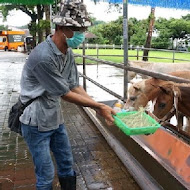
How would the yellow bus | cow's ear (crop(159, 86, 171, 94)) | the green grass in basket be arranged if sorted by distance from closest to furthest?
the green grass in basket
cow's ear (crop(159, 86, 171, 94))
the yellow bus

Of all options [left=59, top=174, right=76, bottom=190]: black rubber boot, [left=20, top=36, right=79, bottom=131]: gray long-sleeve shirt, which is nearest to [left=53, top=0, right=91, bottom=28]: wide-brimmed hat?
[left=20, top=36, right=79, bottom=131]: gray long-sleeve shirt

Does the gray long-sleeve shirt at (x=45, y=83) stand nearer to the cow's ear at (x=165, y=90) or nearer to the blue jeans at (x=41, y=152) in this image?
the blue jeans at (x=41, y=152)

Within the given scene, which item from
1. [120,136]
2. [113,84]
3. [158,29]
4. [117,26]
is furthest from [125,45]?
[117,26]

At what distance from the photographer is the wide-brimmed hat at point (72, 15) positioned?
2.10 m

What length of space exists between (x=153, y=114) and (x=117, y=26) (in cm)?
3856

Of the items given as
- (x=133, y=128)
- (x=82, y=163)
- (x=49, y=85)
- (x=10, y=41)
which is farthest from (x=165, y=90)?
(x=10, y=41)

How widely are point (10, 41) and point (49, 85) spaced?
42.9 metres

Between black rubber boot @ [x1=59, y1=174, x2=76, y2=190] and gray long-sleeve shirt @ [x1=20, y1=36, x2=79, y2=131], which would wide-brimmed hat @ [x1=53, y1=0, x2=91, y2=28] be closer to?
gray long-sleeve shirt @ [x1=20, y1=36, x2=79, y2=131]

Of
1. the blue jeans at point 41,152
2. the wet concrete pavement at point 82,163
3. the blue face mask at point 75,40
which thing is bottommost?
the wet concrete pavement at point 82,163

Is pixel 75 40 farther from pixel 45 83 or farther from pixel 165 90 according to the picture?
pixel 165 90

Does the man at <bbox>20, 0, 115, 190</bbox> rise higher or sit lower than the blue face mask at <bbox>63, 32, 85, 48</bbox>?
lower

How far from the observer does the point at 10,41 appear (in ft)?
139

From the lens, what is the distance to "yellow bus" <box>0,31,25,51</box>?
42.1 meters

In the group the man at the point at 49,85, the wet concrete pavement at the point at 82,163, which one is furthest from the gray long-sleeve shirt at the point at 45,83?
the wet concrete pavement at the point at 82,163
